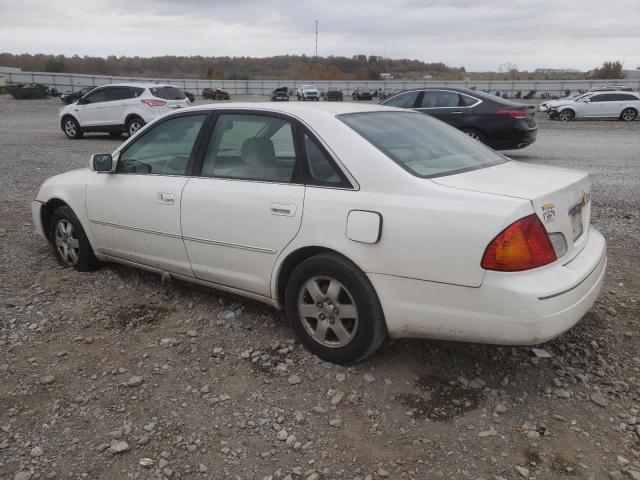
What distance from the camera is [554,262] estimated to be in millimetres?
2783

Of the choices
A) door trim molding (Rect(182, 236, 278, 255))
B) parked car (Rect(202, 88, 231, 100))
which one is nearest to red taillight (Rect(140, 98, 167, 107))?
door trim molding (Rect(182, 236, 278, 255))

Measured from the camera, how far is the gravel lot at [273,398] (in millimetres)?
2529

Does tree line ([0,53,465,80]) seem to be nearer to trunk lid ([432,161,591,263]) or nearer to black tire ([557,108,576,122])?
black tire ([557,108,576,122])

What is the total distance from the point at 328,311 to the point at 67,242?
9.68ft

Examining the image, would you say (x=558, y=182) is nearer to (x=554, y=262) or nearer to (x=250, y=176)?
(x=554, y=262)

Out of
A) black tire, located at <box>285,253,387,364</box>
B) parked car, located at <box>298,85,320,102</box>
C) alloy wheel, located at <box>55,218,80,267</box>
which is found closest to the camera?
black tire, located at <box>285,253,387,364</box>

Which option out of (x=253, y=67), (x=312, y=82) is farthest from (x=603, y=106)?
(x=253, y=67)

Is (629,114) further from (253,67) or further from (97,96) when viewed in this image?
(253,67)

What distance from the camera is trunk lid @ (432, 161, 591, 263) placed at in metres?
2.78

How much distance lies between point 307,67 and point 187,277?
126m

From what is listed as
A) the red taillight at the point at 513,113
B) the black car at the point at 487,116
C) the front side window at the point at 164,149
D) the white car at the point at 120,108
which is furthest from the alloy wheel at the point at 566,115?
the front side window at the point at 164,149

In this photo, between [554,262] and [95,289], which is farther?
[95,289]

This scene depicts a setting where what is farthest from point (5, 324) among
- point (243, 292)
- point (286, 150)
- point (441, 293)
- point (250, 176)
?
point (441, 293)

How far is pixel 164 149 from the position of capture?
4.26 metres
